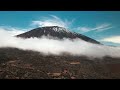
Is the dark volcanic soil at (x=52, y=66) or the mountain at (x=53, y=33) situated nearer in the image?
the dark volcanic soil at (x=52, y=66)

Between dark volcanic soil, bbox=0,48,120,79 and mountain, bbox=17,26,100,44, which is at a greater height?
mountain, bbox=17,26,100,44

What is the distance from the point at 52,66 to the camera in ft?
19.7

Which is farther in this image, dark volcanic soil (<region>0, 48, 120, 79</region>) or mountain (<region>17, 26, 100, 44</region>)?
mountain (<region>17, 26, 100, 44</region>)

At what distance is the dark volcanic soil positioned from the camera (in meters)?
5.66

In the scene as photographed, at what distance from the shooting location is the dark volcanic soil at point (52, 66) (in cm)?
566

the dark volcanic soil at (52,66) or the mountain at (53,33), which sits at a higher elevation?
the mountain at (53,33)

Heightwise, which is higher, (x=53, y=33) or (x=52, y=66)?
(x=53, y=33)

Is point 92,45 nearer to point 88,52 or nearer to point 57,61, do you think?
point 88,52

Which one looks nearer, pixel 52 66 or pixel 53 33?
pixel 52 66

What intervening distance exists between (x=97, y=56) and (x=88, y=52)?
1.97 ft

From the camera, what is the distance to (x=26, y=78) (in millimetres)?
5605
